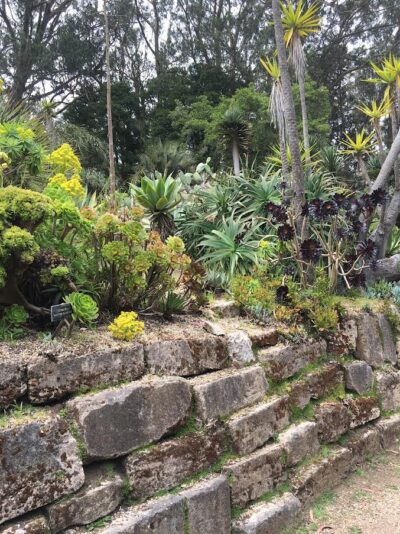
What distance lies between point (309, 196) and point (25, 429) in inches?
180

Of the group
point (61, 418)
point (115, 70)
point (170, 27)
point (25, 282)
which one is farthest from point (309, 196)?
point (170, 27)

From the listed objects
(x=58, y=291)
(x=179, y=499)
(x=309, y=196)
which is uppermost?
(x=309, y=196)

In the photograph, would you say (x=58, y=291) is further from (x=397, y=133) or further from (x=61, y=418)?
(x=397, y=133)

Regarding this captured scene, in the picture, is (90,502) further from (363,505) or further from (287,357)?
(363,505)

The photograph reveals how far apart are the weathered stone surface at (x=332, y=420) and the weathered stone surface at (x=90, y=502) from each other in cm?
180

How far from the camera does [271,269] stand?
4793 millimetres

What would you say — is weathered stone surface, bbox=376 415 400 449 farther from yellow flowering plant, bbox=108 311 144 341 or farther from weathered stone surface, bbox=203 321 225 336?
yellow flowering plant, bbox=108 311 144 341

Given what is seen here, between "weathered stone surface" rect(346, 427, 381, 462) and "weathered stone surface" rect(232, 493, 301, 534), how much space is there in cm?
89

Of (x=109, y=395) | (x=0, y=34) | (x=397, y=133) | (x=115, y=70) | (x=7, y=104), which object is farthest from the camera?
(x=115, y=70)

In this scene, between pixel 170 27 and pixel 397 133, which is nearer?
pixel 397 133

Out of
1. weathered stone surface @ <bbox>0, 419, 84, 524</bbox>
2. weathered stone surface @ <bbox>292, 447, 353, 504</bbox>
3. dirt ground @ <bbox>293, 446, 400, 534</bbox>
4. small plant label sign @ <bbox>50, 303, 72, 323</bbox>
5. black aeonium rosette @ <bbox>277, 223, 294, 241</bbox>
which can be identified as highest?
black aeonium rosette @ <bbox>277, 223, 294, 241</bbox>

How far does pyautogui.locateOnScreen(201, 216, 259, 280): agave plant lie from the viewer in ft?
15.9

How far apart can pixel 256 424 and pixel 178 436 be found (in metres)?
0.61

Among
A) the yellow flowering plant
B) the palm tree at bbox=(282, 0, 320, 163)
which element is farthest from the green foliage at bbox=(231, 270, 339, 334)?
the palm tree at bbox=(282, 0, 320, 163)
